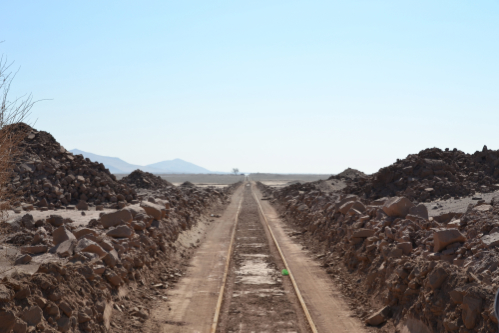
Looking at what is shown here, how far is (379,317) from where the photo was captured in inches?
363

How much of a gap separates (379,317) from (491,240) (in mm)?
2591

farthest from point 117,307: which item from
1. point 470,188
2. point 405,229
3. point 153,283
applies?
point 470,188

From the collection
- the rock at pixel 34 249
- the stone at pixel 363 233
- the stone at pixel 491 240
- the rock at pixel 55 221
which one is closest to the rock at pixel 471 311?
the stone at pixel 491 240

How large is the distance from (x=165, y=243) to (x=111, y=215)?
291cm

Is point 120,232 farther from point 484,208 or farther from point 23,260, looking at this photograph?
point 484,208

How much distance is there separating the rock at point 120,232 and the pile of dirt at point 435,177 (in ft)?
43.8

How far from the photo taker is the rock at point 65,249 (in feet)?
31.0

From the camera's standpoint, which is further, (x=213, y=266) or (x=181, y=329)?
(x=213, y=266)

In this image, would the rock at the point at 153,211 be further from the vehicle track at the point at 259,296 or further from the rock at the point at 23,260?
the rock at the point at 23,260

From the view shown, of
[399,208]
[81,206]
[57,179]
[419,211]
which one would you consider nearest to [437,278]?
[419,211]

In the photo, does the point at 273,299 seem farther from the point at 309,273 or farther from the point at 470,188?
the point at 470,188

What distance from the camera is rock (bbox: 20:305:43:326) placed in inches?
250

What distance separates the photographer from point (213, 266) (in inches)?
565

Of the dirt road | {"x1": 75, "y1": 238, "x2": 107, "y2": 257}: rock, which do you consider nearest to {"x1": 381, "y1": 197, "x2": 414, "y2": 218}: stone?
the dirt road
